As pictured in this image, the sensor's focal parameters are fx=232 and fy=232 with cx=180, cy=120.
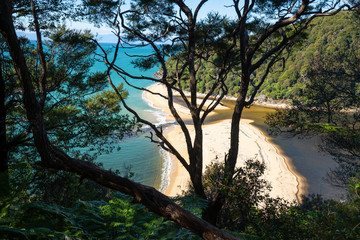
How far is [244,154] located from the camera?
59.9ft

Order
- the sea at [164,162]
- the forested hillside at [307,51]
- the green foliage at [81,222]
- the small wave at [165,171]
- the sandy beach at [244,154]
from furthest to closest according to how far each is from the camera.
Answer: the forested hillside at [307,51]
the sea at [164,162]
the small wave at [165,171]
the sandy beach at [244,154]
the green foliage at [81,222]

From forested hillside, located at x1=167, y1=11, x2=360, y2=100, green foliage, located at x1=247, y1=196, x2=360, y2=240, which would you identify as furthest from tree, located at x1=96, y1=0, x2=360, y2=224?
forested hillside, located at x1=167, y1=11, x2=360, y2=100

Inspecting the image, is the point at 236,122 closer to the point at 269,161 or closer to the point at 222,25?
the point at 222,25

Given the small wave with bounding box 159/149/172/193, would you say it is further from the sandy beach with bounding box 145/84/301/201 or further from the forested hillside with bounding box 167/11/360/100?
the forested hillside with bounding box 167/11/360/100

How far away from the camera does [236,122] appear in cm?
509

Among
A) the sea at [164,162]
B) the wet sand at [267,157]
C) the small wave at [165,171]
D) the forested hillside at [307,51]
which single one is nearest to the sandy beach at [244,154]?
the wet sand at [267,157]

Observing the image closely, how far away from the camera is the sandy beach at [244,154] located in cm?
1404

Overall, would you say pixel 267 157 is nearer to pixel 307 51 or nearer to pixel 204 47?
pixel 204 47

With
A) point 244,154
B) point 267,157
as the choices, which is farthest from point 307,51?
point 244,154

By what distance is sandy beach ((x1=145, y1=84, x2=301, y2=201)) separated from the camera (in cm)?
1404

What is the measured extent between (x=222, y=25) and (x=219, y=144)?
580 inches

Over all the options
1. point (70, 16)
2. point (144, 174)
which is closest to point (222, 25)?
point (70, 16)

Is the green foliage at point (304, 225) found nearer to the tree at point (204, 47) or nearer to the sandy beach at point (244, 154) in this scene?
the tree at point (204, 47)

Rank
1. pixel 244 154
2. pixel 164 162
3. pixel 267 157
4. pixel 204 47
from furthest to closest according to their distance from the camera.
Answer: pixel 244 154 → pixel 164 162 → pixel 267 157 → pixel 204 47
